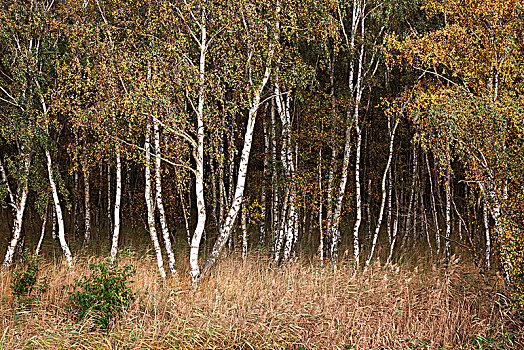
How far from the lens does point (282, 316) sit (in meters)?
7.20

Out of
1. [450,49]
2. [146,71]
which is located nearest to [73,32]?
[146,71]

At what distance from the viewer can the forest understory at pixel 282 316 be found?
650 cm

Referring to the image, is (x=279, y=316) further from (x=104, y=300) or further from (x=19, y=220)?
(x=19, y=220)

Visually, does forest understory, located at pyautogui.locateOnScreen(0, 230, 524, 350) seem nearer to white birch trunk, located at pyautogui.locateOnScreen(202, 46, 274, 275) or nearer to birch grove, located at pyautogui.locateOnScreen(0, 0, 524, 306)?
white birch trunk, located at pyautogui.locateOnScreen(202, 46, 274, 275)

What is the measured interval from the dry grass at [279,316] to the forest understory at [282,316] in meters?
0.02

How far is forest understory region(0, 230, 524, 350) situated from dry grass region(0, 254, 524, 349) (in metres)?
0.02

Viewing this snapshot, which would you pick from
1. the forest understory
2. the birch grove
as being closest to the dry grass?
the forest understory

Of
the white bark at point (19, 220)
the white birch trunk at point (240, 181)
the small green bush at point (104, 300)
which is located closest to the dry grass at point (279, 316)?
the small green bush at point (104, 300)

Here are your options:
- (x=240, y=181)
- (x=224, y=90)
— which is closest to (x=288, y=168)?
(x=240, y=181)

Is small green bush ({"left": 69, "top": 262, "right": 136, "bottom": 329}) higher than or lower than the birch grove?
lower

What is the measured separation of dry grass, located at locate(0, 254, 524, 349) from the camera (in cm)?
648

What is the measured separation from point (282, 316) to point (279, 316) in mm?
118

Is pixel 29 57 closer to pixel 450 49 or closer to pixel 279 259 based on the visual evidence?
pixel 279 259

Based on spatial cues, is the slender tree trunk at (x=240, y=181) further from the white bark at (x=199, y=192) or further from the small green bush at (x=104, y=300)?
the small green bush at (x=104, y=300)
